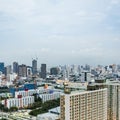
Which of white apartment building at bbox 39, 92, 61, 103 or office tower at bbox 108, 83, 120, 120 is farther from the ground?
office tower at bbox 108, 83, 120, 120

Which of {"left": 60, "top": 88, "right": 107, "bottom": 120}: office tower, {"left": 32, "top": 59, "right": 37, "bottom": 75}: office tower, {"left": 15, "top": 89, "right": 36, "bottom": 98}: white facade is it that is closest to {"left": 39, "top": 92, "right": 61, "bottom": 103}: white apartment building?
{"left": 15, "top": 89, "right": 36, "bottom": 98}: white facade

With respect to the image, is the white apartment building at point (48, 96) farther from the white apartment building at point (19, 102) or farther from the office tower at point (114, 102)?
the office tower at point (114, 102)

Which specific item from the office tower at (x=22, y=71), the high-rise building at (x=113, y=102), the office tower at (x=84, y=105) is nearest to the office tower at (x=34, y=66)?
the office tower at (x=22, y=71)

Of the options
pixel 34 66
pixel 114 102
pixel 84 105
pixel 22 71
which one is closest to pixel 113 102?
pixel 114 102

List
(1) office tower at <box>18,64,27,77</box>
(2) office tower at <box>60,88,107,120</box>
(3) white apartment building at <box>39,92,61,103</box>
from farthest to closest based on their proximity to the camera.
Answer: (1) office tower at <box>18,64,27,77</box>, (3) white apartment building at <box>39,92,61,103</box>, (2) office tower at <box>60,88,107,120</box>

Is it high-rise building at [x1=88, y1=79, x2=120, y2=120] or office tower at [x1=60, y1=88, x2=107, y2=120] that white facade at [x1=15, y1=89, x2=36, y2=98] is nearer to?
high-rise building at [x1=88, y1=79, x2=120, y2=120]

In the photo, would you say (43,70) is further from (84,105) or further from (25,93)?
(84,105)

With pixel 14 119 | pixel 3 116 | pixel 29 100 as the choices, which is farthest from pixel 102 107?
pixel 29 100
